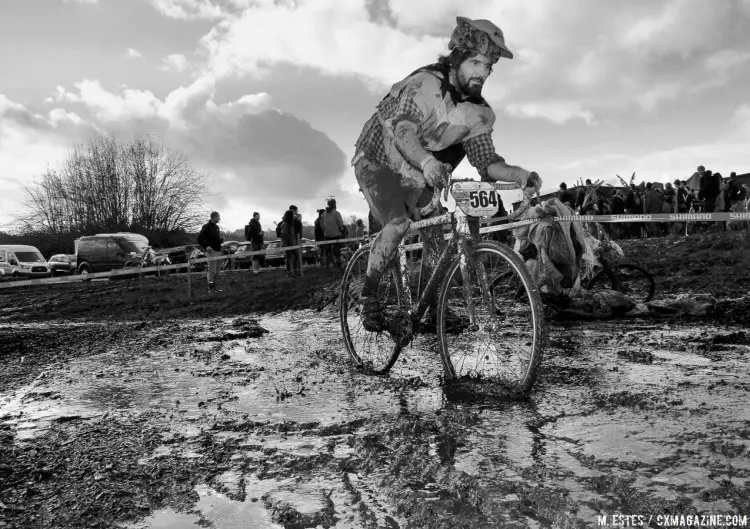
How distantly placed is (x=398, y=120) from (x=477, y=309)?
3.96ft

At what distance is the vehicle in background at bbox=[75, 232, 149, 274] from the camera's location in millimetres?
30333

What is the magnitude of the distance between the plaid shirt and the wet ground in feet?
→ 4.69

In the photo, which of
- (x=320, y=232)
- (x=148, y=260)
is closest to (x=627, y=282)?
(x=320, y=232)

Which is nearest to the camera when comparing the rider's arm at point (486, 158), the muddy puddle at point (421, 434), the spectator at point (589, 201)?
the muddy puddle at point (421, 434)

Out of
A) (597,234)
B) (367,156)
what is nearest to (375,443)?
(367,156)

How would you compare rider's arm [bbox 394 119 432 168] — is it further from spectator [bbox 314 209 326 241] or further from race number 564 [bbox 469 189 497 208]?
spectator [bbox 314 209 326 241]

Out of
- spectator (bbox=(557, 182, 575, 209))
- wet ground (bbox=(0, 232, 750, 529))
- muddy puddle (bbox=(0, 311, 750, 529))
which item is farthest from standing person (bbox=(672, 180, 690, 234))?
muddy puddle (bbox=(0, 311, 750, 529))

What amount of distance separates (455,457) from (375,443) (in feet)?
1.32

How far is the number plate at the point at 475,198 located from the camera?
3.58 meters

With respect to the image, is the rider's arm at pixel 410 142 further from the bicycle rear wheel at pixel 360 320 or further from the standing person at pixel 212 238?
the standing person at pixel 212 238

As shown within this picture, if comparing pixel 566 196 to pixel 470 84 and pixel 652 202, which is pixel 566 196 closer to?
pixel 652 202

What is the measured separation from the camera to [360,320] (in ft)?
14.8

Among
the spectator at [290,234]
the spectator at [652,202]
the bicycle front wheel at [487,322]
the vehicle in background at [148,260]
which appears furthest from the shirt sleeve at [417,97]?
the vehicle in background at [148,260]

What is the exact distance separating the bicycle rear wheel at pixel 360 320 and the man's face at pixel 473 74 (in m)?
1.30
